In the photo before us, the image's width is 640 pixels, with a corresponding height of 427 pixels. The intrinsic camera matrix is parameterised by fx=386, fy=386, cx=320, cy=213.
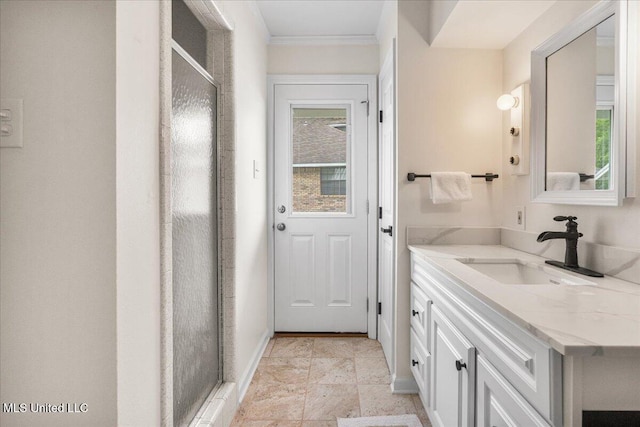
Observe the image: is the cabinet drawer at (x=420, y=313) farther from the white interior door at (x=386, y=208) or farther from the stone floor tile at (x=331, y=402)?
the stone floor tile at (x=331, y=402)

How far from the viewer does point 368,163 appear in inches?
122

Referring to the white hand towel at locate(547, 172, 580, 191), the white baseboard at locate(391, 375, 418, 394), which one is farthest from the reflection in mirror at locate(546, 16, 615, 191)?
the white baseboard at locate(391, 375, 418, 394)

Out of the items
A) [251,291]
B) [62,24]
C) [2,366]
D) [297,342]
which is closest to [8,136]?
[62,24]

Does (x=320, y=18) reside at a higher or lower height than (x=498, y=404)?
higher

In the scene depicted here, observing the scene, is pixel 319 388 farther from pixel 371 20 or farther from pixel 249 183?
pixel 371 20

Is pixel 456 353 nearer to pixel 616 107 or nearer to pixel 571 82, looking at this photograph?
pixel 616 107

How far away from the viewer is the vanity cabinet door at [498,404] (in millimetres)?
912

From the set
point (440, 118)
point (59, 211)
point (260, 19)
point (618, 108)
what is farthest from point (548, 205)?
point (260, 19)

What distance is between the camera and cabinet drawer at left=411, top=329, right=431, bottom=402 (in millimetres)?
1846

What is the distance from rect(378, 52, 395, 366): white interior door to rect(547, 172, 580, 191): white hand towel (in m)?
0.86

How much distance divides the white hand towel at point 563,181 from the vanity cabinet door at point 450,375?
2.42 feet

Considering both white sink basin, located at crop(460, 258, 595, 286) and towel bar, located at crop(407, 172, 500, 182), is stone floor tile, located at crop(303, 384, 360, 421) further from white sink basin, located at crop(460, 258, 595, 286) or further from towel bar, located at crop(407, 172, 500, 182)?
towel bar, located at crop(407, 172, 500, 182)

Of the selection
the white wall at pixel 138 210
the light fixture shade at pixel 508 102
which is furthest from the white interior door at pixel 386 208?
the white wall at pixel 138 210

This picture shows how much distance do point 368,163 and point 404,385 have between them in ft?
5.40
